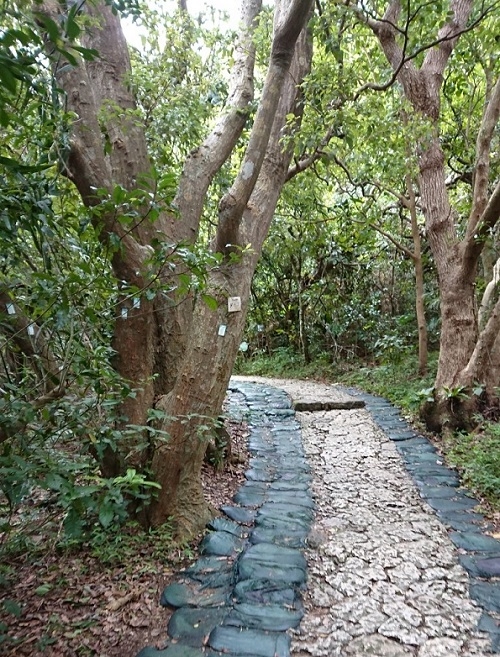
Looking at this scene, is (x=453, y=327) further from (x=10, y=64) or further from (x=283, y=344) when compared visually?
(x=283, y=344)

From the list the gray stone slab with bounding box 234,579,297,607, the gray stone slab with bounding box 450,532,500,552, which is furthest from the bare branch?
the gray stone slab with bounding box 234,579,297,607

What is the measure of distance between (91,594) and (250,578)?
0.73 m

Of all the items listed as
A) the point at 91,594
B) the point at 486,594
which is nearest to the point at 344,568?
the point at 486,594

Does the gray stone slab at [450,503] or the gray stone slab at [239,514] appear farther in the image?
the gray stone slab at [450,503]

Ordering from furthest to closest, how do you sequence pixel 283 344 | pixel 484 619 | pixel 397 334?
pixel 283 344
pixel 397 334
pixel 484 619

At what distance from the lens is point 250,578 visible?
2.10 meters

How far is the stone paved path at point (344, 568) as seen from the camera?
1730mm

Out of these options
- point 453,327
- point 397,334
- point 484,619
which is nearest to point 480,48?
point 453,327

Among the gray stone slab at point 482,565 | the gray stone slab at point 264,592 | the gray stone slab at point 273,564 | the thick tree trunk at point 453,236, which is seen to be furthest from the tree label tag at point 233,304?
the thick tree trunk at point 453,236

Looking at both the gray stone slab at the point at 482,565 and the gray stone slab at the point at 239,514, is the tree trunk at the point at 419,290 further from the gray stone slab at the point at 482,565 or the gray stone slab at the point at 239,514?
the gray stone slab at the point at 239,514

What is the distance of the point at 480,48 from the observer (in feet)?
15.0

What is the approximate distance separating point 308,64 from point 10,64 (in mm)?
3359

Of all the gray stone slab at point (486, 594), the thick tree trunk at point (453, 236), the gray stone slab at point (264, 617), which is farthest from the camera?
the thick tree trunk at point (453, 236)

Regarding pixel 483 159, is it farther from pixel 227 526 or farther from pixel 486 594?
pixel 227 526
